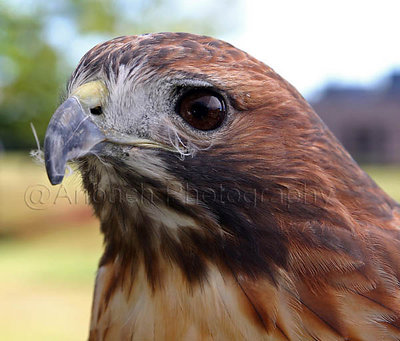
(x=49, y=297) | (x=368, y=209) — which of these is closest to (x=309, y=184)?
(x=368, y=209)

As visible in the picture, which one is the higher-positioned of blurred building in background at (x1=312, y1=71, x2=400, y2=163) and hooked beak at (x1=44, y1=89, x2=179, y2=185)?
hooked beak at (x1=44, y1=89, x2=179, y2=185)

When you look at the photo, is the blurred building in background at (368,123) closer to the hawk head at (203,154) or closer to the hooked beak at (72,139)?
the hawk head at (203,154)

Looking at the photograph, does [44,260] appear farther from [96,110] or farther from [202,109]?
[202,109]

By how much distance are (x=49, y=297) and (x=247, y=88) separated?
341 inches

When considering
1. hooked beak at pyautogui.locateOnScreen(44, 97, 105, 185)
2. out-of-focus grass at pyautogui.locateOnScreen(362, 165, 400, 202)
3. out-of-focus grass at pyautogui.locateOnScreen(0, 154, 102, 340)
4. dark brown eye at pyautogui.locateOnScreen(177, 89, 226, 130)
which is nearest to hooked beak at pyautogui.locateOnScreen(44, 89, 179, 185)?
hooked beak at pyautogui.locateOnScreen(44, 97, 105, 185)

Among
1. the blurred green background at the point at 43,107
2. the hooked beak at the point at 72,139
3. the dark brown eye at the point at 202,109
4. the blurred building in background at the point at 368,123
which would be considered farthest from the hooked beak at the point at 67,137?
the blurred building in background at the point at 368,123

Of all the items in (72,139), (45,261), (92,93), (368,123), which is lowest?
(368,123)

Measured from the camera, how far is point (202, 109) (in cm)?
162

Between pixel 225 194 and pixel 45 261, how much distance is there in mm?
11910

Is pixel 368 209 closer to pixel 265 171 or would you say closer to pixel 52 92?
pixel 265 171

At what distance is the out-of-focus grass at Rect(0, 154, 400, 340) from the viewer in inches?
298

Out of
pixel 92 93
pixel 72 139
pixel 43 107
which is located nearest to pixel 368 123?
pixel 43 107

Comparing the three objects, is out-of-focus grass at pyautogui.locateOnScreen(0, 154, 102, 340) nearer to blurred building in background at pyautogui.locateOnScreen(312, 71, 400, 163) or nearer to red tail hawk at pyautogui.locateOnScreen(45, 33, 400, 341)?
red tail hawk at pyautogui.locateOnScreen(45, 33, 400, 341)

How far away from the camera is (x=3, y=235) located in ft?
53.9
